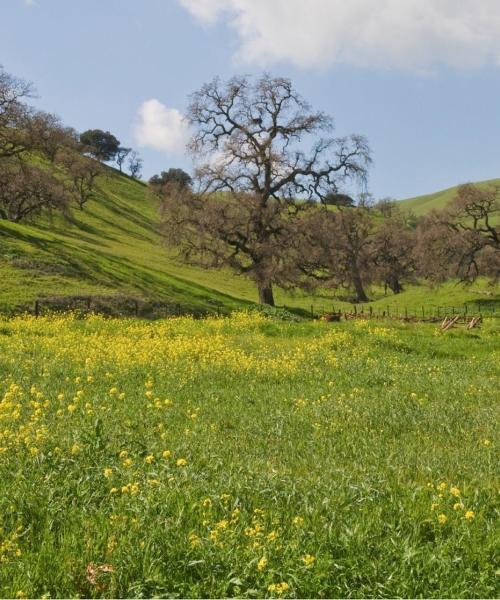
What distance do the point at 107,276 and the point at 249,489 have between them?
34101 millimetres

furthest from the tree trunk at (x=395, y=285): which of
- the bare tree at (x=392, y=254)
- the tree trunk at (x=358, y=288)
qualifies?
the tree trunk at (x=358, y=288)

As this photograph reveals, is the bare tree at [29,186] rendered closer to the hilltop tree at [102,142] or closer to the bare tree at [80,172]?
the bare tree at [80,172]

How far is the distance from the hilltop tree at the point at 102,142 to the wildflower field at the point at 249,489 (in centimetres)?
12238

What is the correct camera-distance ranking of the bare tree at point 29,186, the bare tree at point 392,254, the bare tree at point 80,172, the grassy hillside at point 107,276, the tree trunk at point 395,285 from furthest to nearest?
the bare tree at point 80,172 < the tree trunk at point 395,285 < the bare tree at point 392,254 < the bare tree at point 29,186 < the grassy hillside at point 107,276

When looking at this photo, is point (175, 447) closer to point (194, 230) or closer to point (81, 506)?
point (81, 506)

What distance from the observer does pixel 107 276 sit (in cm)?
3806

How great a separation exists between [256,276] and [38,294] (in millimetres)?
15345

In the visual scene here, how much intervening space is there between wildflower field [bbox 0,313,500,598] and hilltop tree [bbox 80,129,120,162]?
122 meters

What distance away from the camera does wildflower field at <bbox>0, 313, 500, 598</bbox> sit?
416cm

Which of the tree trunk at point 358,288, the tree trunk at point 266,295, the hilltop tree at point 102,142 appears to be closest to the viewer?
the tree trunk at point 266,295

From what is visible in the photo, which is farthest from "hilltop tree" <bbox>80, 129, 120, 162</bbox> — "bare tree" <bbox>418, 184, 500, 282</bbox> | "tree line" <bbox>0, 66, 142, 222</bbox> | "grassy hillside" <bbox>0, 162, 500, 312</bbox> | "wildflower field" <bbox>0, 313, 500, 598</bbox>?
"wildflower field" <bbox>0, 313, 500, 598</bbox>

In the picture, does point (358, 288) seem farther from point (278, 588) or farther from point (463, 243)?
point (278, 588)

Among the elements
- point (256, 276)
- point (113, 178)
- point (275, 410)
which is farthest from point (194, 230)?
point (113, 178)

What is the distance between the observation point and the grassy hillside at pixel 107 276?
32531mm
